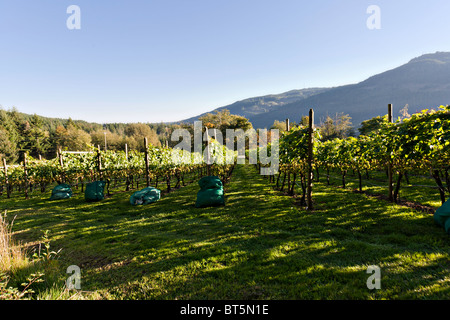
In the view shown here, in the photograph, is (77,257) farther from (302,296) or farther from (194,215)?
(302,296)

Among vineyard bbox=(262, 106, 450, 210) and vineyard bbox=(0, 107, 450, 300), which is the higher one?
vineyard bbox=(262, 106, 450, 210)

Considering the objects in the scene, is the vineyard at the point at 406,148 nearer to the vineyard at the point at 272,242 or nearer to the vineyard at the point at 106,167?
the vineyard at the point at 272,242

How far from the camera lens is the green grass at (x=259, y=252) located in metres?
2.80

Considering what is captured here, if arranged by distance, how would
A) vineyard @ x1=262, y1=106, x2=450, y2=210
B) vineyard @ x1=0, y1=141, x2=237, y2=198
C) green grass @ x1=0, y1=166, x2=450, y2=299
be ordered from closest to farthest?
green grass @ x1=0, y1=166, x2=450, y2=299, vineyard @ x1=262, y1=106, x2=450, y2=210, vineyard @ x1=0, y1=141, x2=237, y2=198

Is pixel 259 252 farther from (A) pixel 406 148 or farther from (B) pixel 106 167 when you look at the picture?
(B) pixel 106 167

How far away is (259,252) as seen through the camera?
3871 mm

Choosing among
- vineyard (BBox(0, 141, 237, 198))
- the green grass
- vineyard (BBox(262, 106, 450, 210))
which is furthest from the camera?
vineyard (BBox(0, 141, 237, 198))

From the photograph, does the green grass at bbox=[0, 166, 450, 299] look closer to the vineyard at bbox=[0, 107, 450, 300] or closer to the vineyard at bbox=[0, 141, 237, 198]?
the vineyard at bbox=[0, 107, 450, 300]

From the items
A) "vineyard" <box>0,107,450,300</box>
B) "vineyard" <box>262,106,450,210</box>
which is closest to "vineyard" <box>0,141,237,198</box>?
"vineyard" <box>0,107,450,300</box>

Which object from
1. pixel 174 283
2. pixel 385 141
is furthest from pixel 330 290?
pixel 385 141

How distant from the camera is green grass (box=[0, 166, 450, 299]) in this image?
2803mm

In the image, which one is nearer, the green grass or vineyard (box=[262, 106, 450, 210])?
the green grass

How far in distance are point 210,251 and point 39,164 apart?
1706cm

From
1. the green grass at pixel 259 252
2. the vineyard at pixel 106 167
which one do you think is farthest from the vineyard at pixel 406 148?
the vineyard at pixel 106 167
